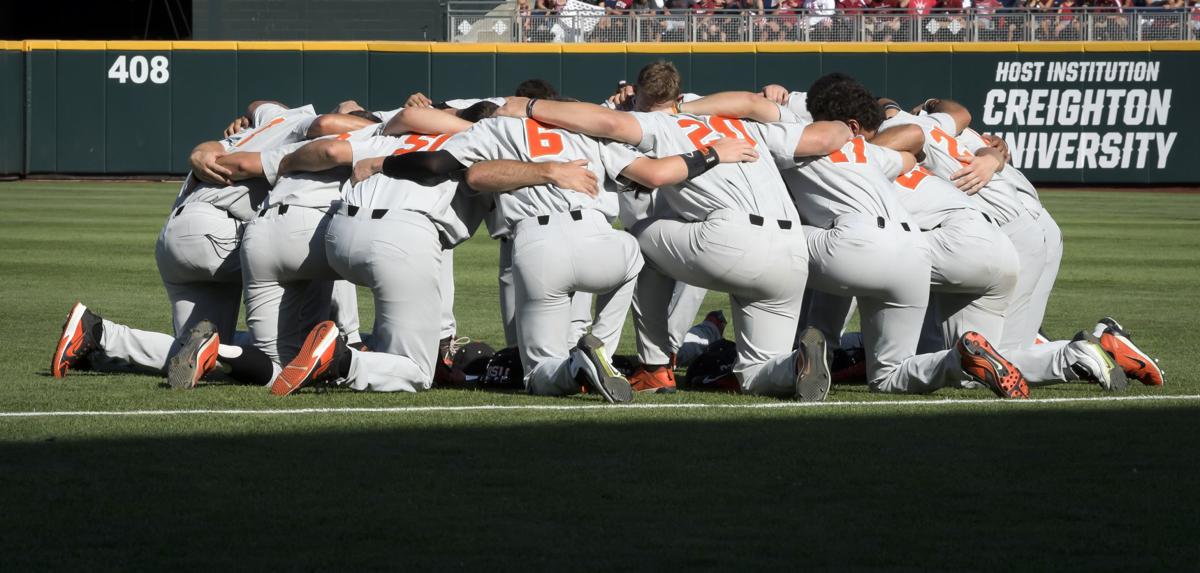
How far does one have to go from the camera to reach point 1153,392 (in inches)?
243

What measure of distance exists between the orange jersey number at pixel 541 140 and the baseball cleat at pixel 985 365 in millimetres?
1904

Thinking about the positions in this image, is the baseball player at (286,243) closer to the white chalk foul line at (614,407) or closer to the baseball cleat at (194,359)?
the baseball cleat at (194,359)

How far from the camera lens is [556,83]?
26.0 m

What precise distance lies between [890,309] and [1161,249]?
9.82 metres

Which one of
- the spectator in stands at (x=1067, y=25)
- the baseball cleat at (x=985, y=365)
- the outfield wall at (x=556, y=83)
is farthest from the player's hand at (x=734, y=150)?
the spectator in stands at (x=1067, y=25)

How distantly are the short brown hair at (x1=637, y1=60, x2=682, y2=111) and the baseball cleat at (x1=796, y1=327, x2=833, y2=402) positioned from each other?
1508 mm

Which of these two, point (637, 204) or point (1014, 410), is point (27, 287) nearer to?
point (637, 204)

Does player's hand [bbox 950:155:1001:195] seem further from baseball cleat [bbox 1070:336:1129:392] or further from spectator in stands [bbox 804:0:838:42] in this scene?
spectator in stands [bbox 804:0:838:42]

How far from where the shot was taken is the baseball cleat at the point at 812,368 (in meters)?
5.84

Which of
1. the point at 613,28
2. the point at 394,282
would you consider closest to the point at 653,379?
the point at 394,282

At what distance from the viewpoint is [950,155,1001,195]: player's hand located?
7012 millimetres

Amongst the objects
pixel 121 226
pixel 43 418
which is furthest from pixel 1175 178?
pixel 43 418

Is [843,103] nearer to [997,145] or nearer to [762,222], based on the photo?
[762,222]

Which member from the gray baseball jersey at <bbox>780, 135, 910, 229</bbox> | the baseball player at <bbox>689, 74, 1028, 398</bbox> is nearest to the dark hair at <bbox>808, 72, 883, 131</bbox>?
the baseball player at <bbox>689, 74, 1028, 398</bbox>
